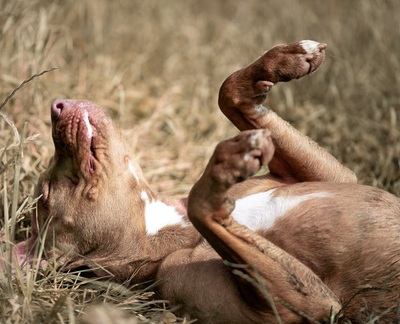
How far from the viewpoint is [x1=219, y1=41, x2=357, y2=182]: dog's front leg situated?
12.5 feet

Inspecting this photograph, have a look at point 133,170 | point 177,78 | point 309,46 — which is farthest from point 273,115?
point 177,78

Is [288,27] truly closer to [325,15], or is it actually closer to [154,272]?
[325,15]

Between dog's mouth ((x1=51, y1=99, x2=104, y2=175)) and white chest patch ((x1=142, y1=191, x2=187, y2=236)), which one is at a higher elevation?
dog's mouth ((x1=51, y1=99, x2=104, y2=175))

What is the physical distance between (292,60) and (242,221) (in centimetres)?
90

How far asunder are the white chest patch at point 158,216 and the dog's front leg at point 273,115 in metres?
0.62

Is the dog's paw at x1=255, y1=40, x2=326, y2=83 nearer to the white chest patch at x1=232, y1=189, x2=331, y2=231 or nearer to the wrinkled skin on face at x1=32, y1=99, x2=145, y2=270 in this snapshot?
the white chest patch at x1=232, y1=189, x2=331, y2=231

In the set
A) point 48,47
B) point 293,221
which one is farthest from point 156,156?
point 293,221

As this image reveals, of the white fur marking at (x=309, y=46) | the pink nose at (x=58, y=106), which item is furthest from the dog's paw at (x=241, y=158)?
the pink nose at (x=58, y=106)

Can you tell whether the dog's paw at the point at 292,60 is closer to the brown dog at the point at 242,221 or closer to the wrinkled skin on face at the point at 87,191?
the brown dog at the point at 242,221

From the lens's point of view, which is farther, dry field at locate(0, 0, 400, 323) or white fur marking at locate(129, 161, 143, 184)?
dry field at locate(0, 0, 400, 323)

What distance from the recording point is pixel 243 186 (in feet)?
12.9

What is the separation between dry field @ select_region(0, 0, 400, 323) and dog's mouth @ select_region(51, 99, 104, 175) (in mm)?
352

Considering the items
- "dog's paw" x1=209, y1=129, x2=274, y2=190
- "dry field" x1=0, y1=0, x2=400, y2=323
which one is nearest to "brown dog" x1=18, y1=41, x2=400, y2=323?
"dog's paw" x1=209, y1=129, x2=274, y2=190

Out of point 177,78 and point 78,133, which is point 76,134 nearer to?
point 78,133
